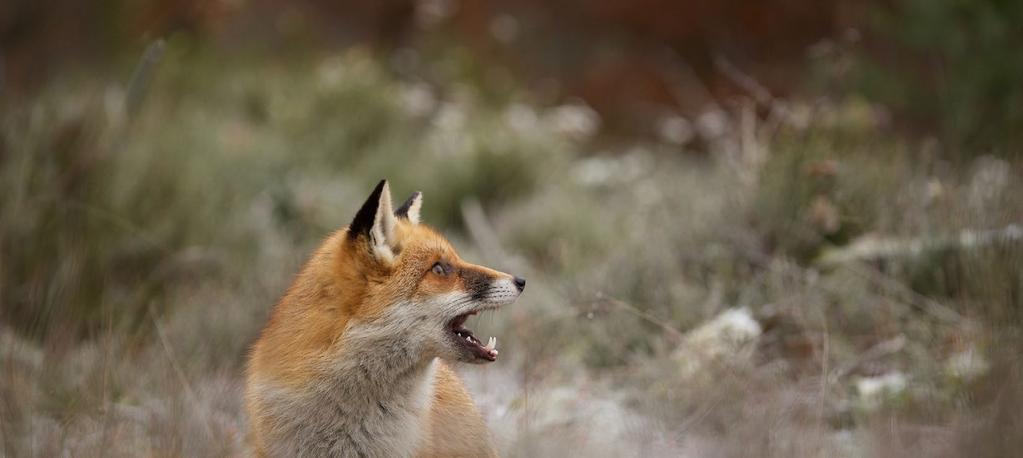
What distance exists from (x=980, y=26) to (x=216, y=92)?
27.1 ft

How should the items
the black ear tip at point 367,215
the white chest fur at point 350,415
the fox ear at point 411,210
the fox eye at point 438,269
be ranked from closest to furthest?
1. the white chest fur at point 350,415
2. the black ear tip at point 367,215
3. the fox eye at point 438,269
4. the fox ear at point 411,210

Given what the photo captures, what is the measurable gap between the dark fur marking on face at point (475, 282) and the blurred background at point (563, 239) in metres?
0.51

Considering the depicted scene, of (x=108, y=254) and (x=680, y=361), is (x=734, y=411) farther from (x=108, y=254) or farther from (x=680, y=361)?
(x=108, y=254)

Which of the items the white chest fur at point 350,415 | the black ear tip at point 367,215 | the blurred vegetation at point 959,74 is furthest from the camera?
the blurred vegetation at point 959,74

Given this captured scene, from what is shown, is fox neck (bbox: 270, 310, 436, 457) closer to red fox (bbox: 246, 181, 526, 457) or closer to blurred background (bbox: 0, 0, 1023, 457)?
red fox (bbox: 246, 181, 526, 457)

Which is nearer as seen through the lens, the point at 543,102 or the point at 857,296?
the point at 857,296

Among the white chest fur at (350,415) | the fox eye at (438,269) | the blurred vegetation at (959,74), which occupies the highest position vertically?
the blurred vegetation at (959,74)

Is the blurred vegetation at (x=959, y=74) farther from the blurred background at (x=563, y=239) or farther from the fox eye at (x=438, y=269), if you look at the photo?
the fox eye at (x=438, y=269)

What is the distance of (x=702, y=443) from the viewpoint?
3852 millimetres

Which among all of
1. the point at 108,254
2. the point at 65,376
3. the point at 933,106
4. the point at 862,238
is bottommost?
the point at 65,376

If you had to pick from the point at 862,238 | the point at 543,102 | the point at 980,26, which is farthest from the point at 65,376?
the point at 543,102

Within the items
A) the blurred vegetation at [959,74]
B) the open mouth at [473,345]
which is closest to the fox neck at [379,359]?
the open mouth at [473,345]

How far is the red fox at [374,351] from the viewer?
3.20 metres

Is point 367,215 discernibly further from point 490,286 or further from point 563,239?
point 563,239
